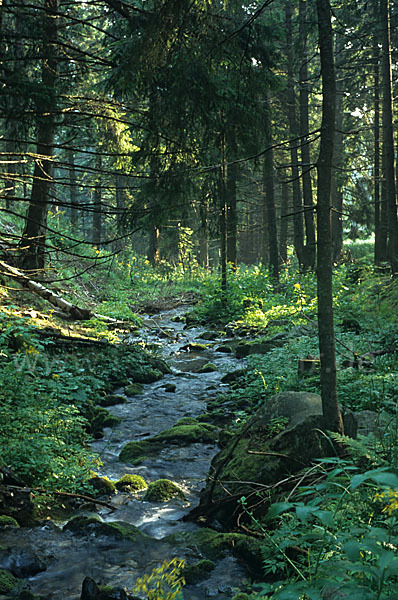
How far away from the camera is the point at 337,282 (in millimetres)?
15766

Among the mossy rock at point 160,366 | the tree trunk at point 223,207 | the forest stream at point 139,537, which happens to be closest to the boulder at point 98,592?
the forest stream at point 139,537

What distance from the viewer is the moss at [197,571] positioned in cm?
400

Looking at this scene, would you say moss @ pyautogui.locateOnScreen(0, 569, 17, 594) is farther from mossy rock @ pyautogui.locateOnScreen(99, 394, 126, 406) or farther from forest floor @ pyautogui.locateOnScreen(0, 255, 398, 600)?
mossy rock @ pyautogui.locateOnScreen(99, 394, 126, 406)

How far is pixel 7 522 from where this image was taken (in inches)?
178

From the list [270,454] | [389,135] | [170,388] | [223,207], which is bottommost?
[170,388]

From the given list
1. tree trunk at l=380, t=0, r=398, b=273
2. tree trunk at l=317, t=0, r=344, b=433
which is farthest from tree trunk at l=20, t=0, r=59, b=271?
tree trunk at l=380, t=0, r=398, b=273

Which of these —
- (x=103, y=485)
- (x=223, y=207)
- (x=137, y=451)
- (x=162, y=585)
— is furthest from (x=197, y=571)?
(x=223, y=207)

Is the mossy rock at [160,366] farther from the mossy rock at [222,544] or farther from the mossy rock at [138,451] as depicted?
the mossy rock at [222,544]

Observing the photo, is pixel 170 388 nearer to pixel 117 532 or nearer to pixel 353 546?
pixel 117 532

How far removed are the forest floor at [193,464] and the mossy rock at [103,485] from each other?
0.01m

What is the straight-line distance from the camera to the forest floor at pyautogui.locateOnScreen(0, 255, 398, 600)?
3.01 m

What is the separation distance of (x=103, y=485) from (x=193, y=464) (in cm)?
137

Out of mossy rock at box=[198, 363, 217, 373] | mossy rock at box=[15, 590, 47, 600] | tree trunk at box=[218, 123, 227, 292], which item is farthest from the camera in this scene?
mossy rock at box=[198, 363, 217, 373]

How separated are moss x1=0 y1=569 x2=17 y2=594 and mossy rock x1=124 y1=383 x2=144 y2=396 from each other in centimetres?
585
